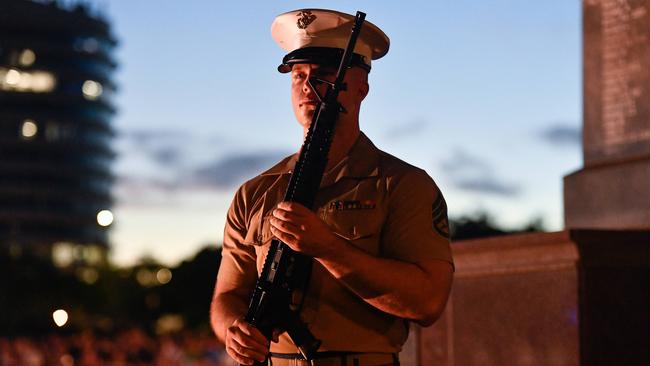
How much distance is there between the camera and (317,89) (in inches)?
136

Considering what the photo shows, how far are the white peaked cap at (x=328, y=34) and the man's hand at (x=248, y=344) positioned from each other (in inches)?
32.3

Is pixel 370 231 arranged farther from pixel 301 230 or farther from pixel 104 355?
pixel 104 355

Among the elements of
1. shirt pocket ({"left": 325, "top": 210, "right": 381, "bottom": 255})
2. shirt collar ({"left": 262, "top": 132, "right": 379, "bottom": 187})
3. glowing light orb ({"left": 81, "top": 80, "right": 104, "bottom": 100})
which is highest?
glowing light orb ({"left": 81, "top": 80, "right": 104, "bottom": 100})

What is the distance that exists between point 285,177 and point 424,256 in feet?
1.94

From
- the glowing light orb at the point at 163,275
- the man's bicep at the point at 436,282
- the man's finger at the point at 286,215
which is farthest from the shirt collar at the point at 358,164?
the glowing light orb at the point at 163,275

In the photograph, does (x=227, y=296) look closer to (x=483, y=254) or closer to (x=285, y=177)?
(x=285, y=177)

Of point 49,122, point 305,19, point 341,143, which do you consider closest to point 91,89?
point 49,122

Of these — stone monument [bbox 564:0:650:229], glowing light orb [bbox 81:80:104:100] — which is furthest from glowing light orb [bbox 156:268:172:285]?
stone monument [bbox 564:0:650:229]

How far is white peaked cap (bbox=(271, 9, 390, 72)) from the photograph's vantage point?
3.59 meters

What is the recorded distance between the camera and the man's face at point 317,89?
3.47 metres

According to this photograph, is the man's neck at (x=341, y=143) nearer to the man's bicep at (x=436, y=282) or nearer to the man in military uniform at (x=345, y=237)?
the man in military uniform at (x=345, y=237)

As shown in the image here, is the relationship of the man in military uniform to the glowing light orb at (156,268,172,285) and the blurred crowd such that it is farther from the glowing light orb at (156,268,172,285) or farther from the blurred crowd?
the glowing light orb at (156,268,172,285)

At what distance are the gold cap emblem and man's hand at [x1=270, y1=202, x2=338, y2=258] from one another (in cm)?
78

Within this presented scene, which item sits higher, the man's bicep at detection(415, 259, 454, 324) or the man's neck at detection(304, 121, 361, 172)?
the man's neck at detection(304, 121, 361, 172)
